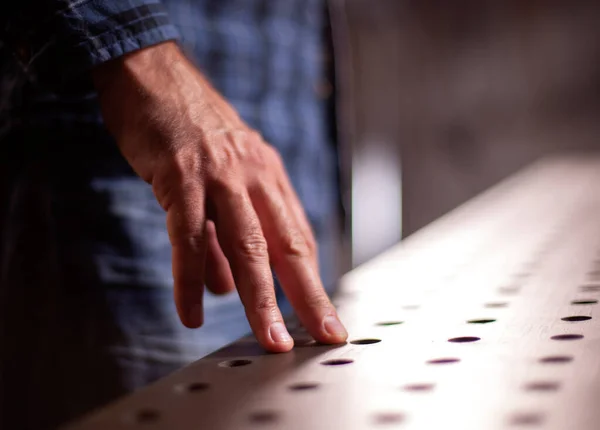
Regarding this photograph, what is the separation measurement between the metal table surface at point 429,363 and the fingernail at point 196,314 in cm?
6

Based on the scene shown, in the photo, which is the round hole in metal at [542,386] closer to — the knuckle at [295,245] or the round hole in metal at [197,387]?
the round hole in metal at [197,387]

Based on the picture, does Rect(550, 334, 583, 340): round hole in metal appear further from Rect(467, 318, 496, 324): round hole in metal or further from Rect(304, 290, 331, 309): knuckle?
Rect(304, 290, 331, 309): knuckle

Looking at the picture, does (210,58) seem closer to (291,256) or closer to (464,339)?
(291,256)

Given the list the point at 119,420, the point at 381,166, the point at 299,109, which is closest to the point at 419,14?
the point at 381,166

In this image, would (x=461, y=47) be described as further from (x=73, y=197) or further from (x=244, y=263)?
(x=244, y=263)

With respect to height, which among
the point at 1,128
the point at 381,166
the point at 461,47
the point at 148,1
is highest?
the point at 461,47

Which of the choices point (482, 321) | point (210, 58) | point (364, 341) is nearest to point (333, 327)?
point (364, 341)

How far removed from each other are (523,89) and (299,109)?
8.12ft

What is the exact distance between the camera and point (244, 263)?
2.24 feet

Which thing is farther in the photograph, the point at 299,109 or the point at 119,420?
the point at 299,109

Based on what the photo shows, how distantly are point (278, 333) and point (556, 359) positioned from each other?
23cm

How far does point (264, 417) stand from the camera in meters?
0.43

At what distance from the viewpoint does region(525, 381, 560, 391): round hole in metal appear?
0.43 m

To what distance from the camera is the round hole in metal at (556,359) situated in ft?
1.59
